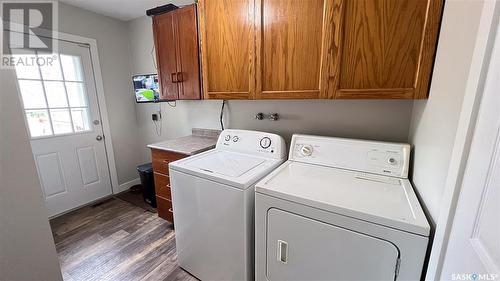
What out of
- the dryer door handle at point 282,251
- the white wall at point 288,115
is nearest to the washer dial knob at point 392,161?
the white wall at point 288,115

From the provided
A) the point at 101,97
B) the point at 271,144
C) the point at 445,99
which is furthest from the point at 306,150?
the point at 101,97

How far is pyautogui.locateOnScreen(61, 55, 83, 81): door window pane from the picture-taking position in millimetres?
2377

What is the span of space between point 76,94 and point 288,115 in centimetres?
261

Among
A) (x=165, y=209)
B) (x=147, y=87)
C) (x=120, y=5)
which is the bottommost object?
(x=165, y=209)

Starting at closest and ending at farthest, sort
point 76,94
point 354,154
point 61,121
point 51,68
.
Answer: point 354,154 < point 51,68 < point 61,121 < point 76,94

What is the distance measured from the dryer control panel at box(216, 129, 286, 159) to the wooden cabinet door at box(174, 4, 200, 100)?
48cm

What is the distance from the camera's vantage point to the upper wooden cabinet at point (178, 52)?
69.6 inches

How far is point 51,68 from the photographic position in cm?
227

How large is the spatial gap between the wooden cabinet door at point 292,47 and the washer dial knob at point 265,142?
362 millimetres

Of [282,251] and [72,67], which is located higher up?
[72,67]

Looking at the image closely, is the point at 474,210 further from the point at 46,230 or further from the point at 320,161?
the point at 46,230

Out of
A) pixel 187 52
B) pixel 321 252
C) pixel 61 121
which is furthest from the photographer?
pixel 61 121

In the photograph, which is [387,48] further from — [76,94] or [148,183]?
[76,94]

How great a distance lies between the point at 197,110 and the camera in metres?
2.43
